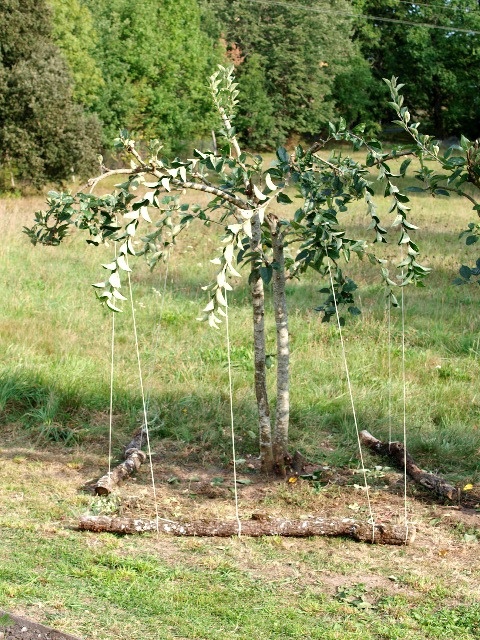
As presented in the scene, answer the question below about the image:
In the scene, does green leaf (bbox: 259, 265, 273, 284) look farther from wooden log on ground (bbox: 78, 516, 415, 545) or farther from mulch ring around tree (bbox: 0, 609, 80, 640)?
mulch ring around tree (bbox: 0, 609, 80, 640)

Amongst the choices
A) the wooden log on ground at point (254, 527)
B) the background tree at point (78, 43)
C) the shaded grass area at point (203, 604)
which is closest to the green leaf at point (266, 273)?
the wooden log on ground at point (254, 527)

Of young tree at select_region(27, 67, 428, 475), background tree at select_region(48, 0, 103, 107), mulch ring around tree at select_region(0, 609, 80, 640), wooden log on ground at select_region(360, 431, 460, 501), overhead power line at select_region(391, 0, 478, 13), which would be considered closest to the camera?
mulch ring around tree at select_region(0, 609, 80, 640)

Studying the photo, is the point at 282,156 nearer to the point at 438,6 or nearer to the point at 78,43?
the point at 78,43

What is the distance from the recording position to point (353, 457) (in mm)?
6000

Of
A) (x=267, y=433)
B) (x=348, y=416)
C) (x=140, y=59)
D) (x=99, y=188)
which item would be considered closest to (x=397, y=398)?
(x=348, y=416)

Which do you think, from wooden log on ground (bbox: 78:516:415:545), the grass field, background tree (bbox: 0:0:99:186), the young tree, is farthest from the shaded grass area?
background tree (bbox: 0:0:99:186)

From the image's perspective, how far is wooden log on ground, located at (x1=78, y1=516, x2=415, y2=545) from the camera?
4.69 m

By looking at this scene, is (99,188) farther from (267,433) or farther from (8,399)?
(267,433)

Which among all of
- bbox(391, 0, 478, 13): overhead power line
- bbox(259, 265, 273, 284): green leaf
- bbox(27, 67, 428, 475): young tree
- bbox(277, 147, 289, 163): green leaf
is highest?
bbox(391, 0, 478, 13): overhead power line

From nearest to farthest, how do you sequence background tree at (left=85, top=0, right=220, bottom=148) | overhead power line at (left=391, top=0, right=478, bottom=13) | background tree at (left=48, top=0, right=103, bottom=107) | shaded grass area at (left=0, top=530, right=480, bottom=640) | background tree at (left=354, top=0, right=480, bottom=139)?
shaded grass area at (left=0, top=530, right=480, bottom=640) → background tree at (left=48, top=0, right=103, bottom=107) → background tree at (left=85, top=0, right=220, bottom=148) → background tree at (left=354, top=0, right=480, bottom=139) → overhead power line at (left=391, top=0, right=478, bottom=13)

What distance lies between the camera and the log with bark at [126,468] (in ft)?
17.5

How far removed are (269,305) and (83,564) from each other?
6.30m

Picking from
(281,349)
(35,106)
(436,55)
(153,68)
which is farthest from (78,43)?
(436,55)

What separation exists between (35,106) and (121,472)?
1771cm
